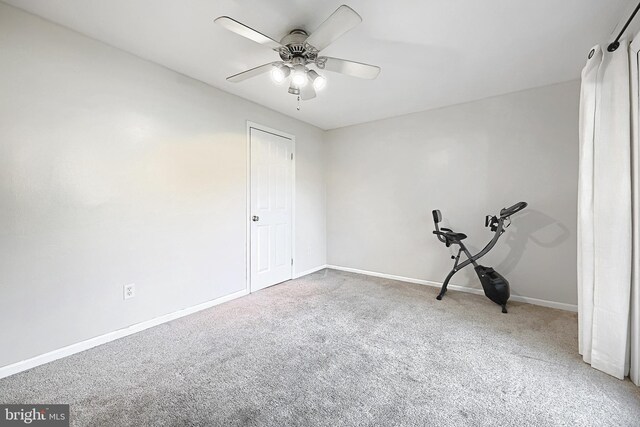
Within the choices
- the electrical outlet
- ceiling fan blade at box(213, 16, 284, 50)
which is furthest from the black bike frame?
the electrical outlet

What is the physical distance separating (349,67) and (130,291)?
2.59m

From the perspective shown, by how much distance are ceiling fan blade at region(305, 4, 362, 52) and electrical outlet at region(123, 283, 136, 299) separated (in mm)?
2416

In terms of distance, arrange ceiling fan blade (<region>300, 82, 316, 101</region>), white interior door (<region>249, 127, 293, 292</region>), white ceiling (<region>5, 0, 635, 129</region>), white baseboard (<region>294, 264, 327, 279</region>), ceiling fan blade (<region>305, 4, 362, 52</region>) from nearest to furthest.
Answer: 1. ceiling fan blade (<region>305, 4, 362, 52</region>)
2. white ceiling (<region>5, 0, 635, 129</region>)
3. ceiling fan blade (<region>300, 82, 316, 101</region>)
4. white interior door (<region>249, 127, 293, 292</region>)
5. white baseboard (<region>294, 264, 327, 279</region>)

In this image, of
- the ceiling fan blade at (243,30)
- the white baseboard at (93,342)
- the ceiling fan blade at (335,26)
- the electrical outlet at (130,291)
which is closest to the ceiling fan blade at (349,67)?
the ceiling fan blade at (335,26)

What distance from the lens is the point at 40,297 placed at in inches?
72.3

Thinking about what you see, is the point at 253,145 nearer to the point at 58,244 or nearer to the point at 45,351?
the point at 58,244

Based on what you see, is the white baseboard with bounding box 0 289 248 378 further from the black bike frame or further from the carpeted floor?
the black bike frame

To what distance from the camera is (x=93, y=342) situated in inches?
81.3

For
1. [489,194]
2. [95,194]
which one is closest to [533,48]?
[489,194]

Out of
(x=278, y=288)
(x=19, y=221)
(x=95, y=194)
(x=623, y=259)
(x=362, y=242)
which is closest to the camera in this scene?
(x=623, y=259)

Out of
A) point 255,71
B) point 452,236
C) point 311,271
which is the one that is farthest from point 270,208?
point 452,236

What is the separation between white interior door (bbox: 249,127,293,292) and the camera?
3.38m

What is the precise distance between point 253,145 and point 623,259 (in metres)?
3.43

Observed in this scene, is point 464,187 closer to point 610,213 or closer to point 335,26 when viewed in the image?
point 610,213
